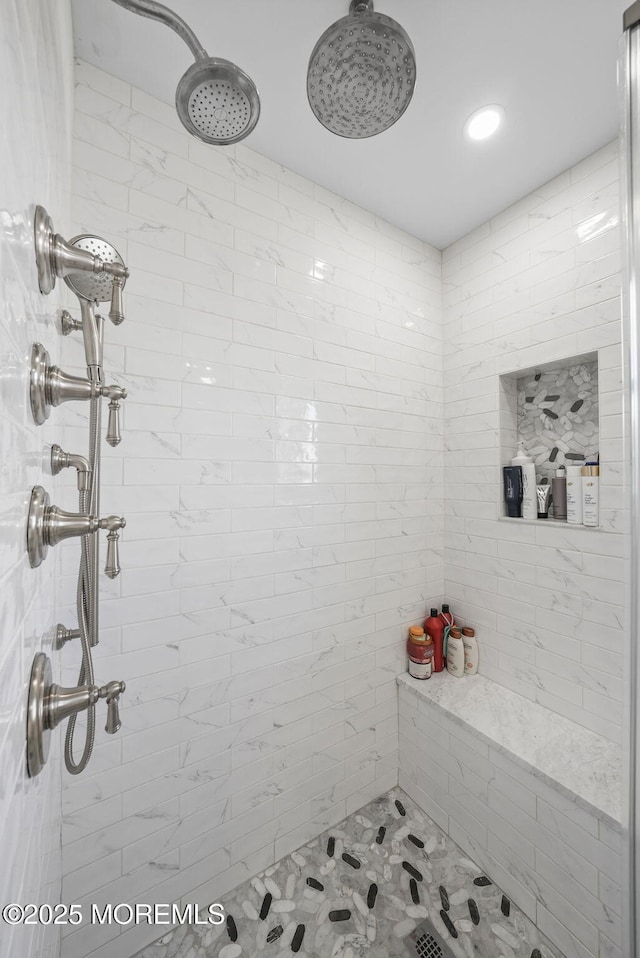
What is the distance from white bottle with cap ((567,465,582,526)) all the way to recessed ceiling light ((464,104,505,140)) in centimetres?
125

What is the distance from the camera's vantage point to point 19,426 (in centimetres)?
41

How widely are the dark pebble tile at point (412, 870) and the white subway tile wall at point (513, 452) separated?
2.50 ft

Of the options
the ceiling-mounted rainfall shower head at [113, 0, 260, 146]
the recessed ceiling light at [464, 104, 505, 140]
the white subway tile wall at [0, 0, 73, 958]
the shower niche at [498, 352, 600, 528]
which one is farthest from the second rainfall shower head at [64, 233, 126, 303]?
the shower niche at [498, 352, 600, 528]

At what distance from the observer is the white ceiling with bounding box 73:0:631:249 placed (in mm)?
989

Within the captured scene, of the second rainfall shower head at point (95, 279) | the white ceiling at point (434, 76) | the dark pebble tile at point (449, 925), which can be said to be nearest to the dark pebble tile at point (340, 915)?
the dark pebble tile at point (449, 925)

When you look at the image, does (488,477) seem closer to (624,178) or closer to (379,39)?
(624,178)

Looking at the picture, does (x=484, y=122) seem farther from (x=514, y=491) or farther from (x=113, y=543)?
(x=113, y=543)

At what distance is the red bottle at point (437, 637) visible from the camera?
5.97ft

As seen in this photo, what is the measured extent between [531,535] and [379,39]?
1621 mm

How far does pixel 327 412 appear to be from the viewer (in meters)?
1.56

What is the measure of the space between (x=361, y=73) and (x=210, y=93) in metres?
0.36

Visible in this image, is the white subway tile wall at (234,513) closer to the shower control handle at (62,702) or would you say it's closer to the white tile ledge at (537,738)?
the white tile ledge at (537,738)

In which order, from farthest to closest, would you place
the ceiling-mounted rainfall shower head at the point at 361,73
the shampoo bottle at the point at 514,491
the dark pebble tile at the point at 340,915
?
the shampoo bottle at the point at 514,491, the dark pebble tile at the point at 340,915, the ceiling-mounted rainfall shower head at the point at 361,73

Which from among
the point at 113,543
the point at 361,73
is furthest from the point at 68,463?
the point at 361,73
